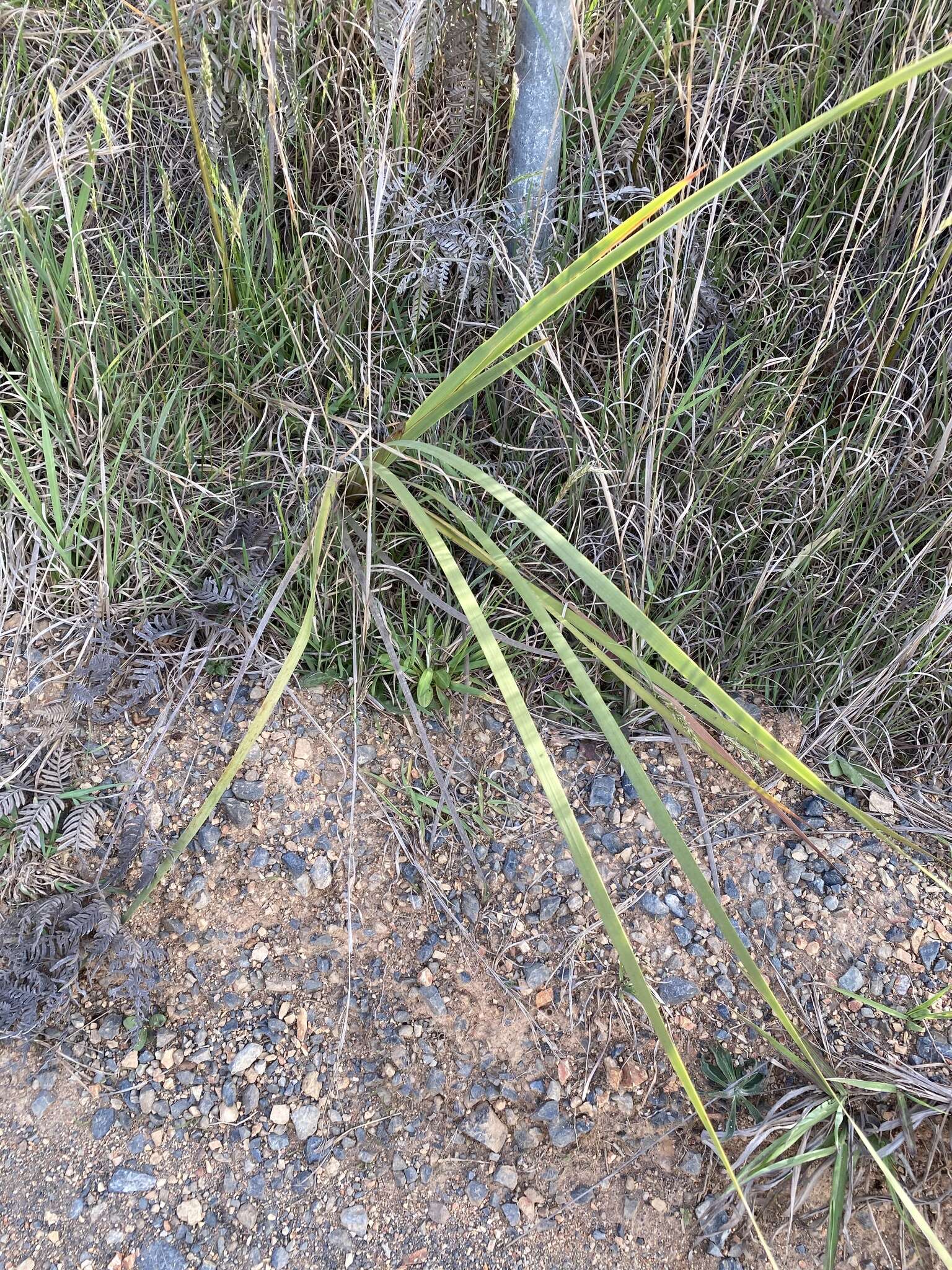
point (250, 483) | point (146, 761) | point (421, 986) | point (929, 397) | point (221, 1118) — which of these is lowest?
point (221, 1118)

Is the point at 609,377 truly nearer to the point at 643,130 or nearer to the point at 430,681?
the point at 643,130

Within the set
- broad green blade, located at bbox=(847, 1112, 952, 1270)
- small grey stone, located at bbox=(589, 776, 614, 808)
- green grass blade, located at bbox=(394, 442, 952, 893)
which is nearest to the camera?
green grass blade, located at bbox=(394, 442, 952, 893)

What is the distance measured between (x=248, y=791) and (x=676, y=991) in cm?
75

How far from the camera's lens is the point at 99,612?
147cm

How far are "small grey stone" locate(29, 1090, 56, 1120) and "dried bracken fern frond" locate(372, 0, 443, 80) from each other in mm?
1555

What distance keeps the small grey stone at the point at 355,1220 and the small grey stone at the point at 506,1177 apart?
19 centimetres

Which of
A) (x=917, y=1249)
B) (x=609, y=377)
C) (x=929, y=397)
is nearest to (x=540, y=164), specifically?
(x=609, y=377)

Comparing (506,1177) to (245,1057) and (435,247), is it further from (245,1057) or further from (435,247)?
(435,247)

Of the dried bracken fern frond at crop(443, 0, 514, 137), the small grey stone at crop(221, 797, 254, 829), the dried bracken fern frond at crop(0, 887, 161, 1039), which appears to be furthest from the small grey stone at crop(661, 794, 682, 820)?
the dried bracken fern frond at crop(443, 0, 514, 137)

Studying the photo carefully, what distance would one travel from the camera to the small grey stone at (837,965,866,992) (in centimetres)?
138

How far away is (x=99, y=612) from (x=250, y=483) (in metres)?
0.33

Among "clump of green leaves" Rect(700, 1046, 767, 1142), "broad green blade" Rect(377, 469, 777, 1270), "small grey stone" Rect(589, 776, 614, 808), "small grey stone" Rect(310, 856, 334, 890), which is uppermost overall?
"broad green blade" Rect(377, 469, 777, 1270)

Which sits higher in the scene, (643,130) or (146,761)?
(643,130)

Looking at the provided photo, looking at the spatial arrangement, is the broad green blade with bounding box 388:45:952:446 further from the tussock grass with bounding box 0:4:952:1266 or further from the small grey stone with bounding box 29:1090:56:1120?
the small grey stone with bounding box 29:1090:56:1120
